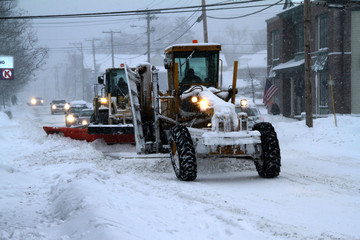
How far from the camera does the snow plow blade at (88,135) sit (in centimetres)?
1531

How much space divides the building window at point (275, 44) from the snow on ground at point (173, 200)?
27.4 metres

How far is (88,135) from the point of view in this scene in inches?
621

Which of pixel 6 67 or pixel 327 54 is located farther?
pixel 327 54

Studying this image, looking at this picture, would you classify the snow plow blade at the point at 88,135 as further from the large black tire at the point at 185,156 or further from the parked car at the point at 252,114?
the parked car at the point at 252,114

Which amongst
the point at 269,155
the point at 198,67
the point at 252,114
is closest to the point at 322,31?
the point at 252,114

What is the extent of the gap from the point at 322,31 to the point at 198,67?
22552 mm

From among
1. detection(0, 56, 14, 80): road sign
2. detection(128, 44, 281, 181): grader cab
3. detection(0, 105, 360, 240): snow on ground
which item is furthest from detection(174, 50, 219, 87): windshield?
detection(0, 56, 14, 80): road sign

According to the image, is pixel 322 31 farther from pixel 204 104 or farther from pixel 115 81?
pixel 204 104

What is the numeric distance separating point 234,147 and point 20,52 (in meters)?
44.9

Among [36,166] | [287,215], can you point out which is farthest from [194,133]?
[36,166]

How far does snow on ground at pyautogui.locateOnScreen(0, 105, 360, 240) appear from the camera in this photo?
Answer: 18.2 ft

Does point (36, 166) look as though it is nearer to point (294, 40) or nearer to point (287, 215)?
point (287, 215)

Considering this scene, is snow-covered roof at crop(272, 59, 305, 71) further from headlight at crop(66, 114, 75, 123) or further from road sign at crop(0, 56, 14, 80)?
road sign at crop(0, 56, 14, 80)

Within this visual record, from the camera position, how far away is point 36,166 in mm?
11766
